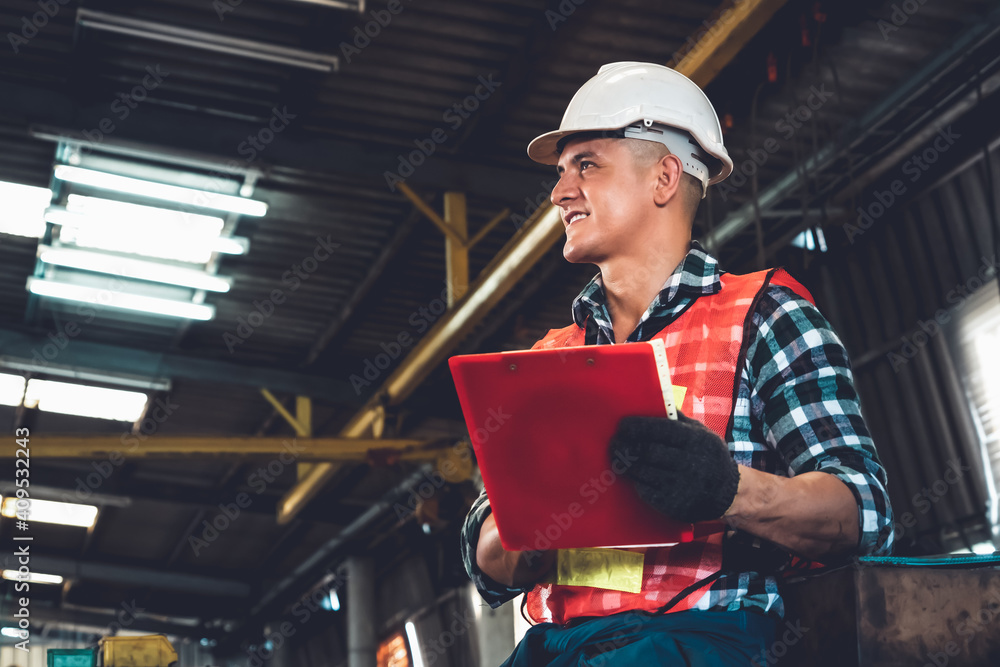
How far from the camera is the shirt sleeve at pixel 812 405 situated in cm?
165

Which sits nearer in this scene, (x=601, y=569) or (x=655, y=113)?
(x=601, y=569)

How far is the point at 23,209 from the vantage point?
931cm

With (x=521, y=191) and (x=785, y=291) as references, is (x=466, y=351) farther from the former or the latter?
(x=785, y=291)

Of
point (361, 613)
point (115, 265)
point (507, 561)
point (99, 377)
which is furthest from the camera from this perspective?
point (361, 613)

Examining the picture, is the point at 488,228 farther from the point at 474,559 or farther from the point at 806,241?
the point at 474,559

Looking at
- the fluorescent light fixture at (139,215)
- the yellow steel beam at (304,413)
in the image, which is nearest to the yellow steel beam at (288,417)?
the yellow steel beam at (304,413)

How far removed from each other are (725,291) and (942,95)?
18.6ft

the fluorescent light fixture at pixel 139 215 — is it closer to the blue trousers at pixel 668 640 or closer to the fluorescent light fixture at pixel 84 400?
the fluorescent light fixture at pixel 84 400

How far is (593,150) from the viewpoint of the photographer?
216 cm

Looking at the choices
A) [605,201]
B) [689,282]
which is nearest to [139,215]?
[605,201]

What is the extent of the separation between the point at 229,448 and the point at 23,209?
3.26 meters

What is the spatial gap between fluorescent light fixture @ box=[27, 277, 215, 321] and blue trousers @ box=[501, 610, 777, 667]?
29.7 ft

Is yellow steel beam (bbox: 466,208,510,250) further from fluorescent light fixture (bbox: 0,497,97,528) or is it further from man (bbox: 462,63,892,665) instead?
fluorescent light fixture (bbox: 0,497,97,528)

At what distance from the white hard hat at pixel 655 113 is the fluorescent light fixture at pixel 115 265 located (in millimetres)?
7694
